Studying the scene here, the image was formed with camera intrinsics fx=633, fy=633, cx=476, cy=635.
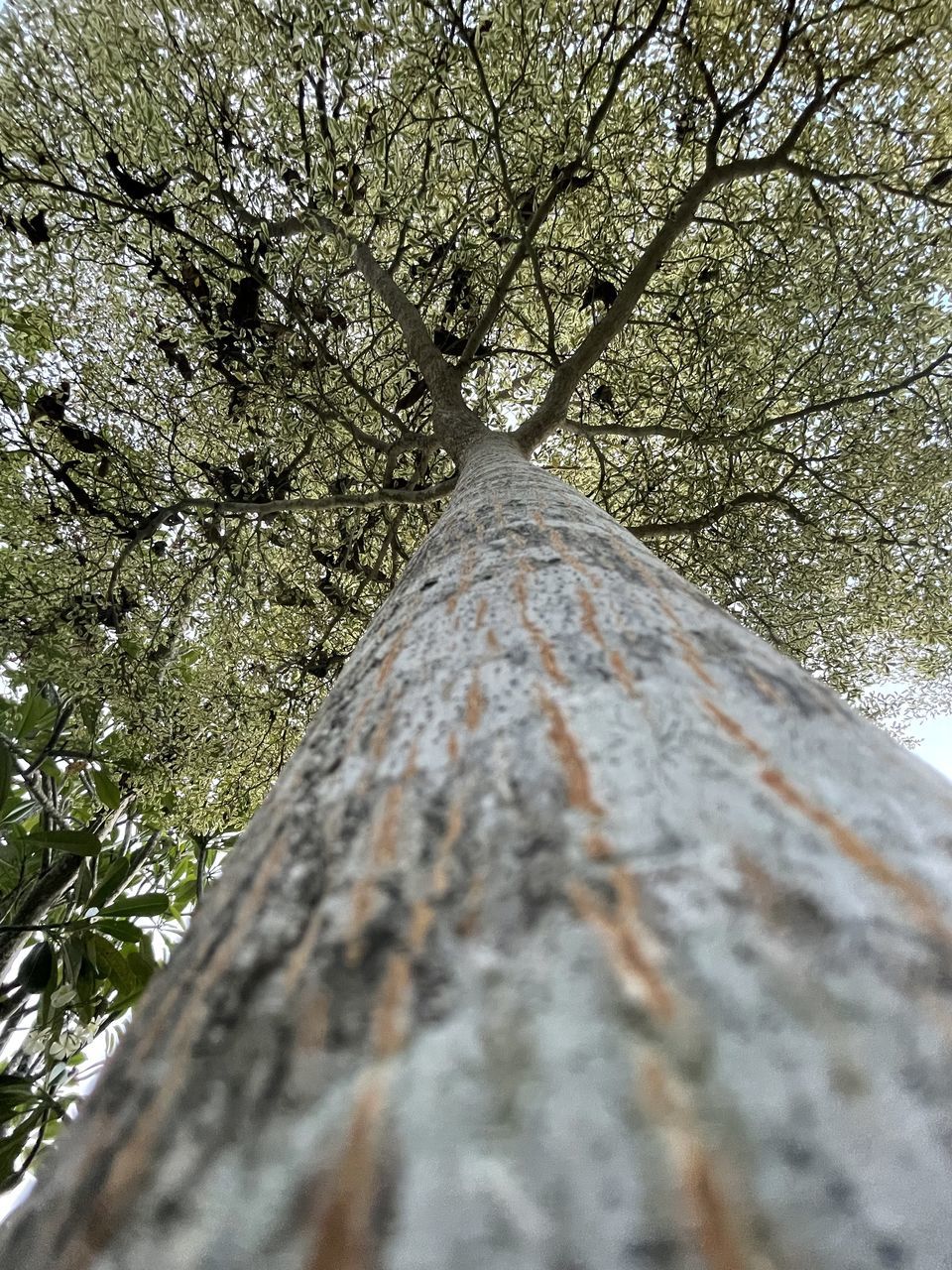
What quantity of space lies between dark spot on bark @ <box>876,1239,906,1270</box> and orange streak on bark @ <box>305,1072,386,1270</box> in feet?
1.17

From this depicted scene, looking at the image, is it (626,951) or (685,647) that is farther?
(685,647)

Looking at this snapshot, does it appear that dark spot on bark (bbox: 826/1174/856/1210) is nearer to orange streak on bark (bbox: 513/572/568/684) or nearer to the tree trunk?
the tree trunk

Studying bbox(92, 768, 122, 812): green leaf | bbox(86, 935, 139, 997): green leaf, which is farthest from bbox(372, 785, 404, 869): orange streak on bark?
bbox(92, 768, 122, 812): green leaf

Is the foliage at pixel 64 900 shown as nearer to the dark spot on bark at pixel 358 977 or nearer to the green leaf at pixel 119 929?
the green leaf at pixel 119 929

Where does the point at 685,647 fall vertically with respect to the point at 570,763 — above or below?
above

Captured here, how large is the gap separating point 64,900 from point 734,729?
6.80 metres

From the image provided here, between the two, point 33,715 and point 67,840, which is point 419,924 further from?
point 33,715

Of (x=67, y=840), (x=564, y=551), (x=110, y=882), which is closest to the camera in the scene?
(x=564, y=551)

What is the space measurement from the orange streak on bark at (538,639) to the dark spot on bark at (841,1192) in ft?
2.04

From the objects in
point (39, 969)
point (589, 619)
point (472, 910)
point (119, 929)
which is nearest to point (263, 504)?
point (119, 929)

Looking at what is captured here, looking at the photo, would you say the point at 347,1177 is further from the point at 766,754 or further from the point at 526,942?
the point at 766,754

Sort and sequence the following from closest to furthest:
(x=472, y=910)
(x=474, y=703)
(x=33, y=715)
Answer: (x=472, y=910), (x=474, y=703), (x=33, y=715)

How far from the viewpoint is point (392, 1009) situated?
60 centimetres

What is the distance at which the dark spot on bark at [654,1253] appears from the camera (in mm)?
425
